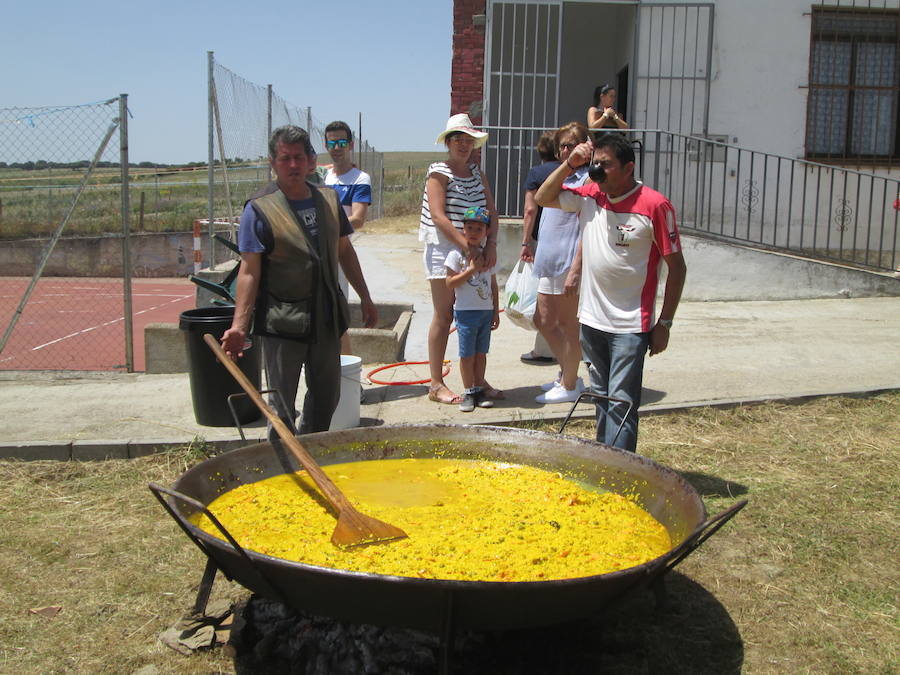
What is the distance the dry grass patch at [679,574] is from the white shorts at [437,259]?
182 centimetres

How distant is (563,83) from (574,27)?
102 centimetres

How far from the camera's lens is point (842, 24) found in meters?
12.2

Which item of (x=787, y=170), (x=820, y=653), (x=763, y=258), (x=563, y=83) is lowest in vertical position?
(x=820, y=653)

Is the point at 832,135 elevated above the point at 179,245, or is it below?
above

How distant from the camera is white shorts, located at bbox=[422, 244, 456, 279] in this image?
6129mm

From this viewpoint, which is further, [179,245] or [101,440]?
[179,245]

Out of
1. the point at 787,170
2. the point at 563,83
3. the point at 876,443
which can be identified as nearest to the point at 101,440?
the point at 876,443

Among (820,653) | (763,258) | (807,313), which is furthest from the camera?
(763,258)

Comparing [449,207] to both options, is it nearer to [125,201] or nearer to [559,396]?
[559,396]

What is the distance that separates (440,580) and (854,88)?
1244cm

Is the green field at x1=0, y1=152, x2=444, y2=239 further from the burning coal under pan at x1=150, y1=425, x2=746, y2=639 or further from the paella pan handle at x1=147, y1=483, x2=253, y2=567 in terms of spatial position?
the paella pan handle at x1=147, y1=483, x2=253, y2=567

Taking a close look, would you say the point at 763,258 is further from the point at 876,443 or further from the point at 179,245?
the point at 179,245

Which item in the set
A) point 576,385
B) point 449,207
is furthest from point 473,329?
point 576,385

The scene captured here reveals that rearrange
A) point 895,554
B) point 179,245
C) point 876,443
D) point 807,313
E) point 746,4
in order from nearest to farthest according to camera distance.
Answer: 1. point 895,554
2. point 876,443
3. point 807,313
4. point 746,4
5. point 179,245
